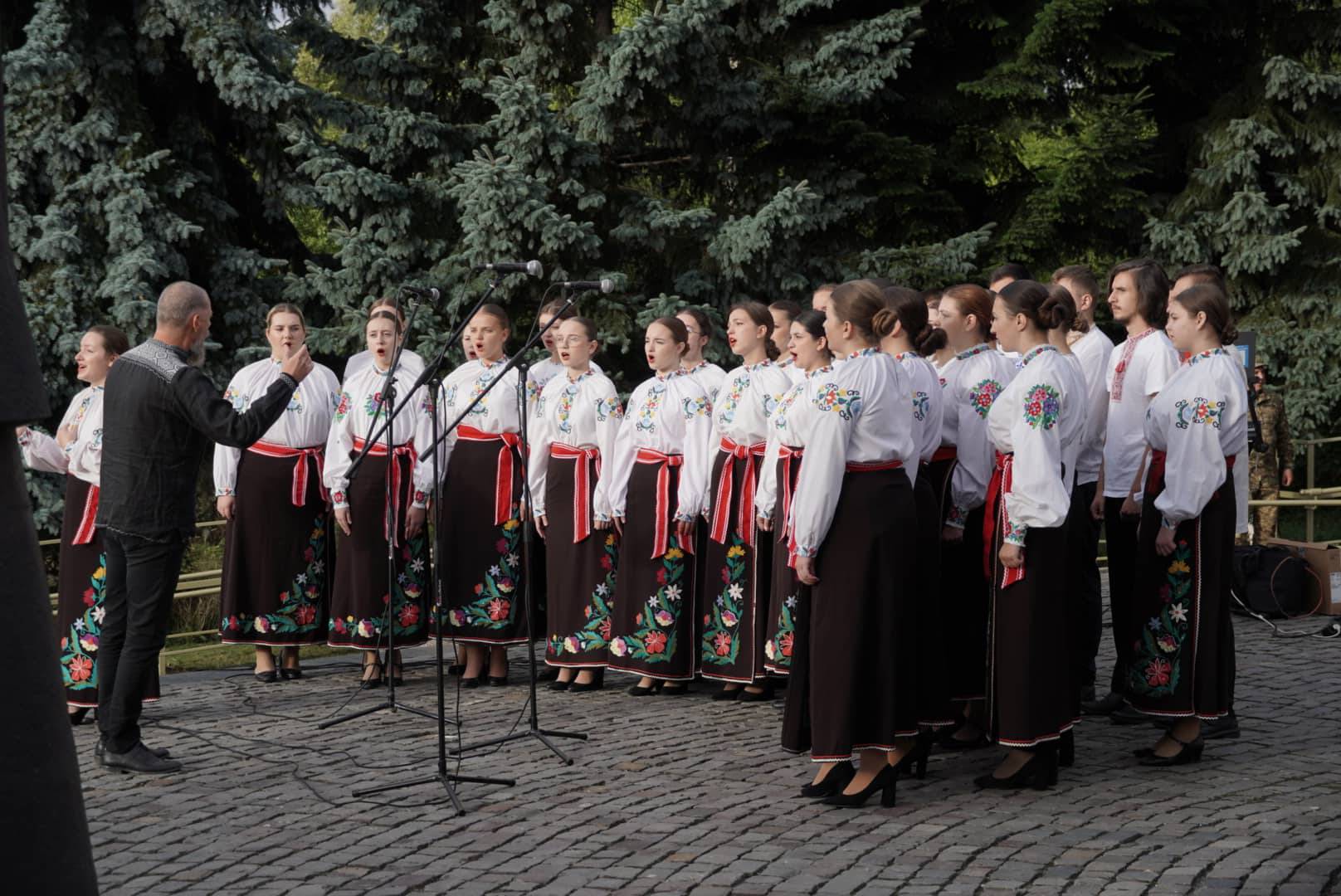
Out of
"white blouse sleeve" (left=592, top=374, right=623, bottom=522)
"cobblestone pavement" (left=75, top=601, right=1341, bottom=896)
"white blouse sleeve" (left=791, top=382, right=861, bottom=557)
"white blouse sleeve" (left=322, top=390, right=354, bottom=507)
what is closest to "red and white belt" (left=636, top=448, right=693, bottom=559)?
"white blouse sleeve" (left=592, top=374, right=623, bottom=522)

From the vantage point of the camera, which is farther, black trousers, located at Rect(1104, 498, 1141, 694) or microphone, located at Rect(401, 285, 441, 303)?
black trousers, located at Rect(1104, 498, 1141, 694)

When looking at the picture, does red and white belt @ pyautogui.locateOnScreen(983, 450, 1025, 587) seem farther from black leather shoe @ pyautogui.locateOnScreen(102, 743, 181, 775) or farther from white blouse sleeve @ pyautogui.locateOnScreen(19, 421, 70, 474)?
white blouse sleeve @ pyautogui.locateOnScreen(19, 421, 70, 474)

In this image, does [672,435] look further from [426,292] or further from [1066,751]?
[1066,751]

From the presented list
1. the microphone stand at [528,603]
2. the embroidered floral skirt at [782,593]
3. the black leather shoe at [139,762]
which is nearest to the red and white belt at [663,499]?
the embroidered floral skirt at [782,593]

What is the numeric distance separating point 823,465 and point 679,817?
1419mm

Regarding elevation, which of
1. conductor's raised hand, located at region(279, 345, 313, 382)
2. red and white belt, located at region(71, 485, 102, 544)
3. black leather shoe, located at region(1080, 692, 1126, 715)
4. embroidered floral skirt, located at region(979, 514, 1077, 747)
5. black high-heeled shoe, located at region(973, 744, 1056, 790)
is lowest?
black high-heeled shoe, located at region(973, 744, 1056, 790)

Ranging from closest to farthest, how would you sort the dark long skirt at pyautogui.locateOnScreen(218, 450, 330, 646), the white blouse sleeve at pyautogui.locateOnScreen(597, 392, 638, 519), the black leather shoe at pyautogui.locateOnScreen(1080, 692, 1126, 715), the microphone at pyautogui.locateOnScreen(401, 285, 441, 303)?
the microphone at pyautogui.locateOnScreen(401, 285, 441, 303) < the black leather shoe at pyautogui.locateOnScreen(1080, 692, 1126, 715) < the white blouse sleeve at pyautogui.locateOnScreen(597, 392, 638, 519) < the dark long skirt at pyautogui.locateOnScreen(218, 450, 330, 646)

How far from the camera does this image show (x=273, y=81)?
13211mm

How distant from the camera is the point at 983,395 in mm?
6578

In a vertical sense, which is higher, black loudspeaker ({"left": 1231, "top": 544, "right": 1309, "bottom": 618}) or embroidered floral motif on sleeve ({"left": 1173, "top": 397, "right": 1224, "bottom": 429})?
embroidered floral motif on sleeve ({"left": 1173, "top": 397, "right": 1224, "bottom": 429})

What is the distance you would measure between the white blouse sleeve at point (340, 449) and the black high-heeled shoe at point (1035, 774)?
165 inches

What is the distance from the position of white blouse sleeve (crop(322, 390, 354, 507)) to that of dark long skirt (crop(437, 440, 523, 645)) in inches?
22.6

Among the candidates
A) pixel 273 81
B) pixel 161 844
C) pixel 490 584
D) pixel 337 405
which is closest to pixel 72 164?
pixel 273 81

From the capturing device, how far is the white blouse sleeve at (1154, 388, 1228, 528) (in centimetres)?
630
